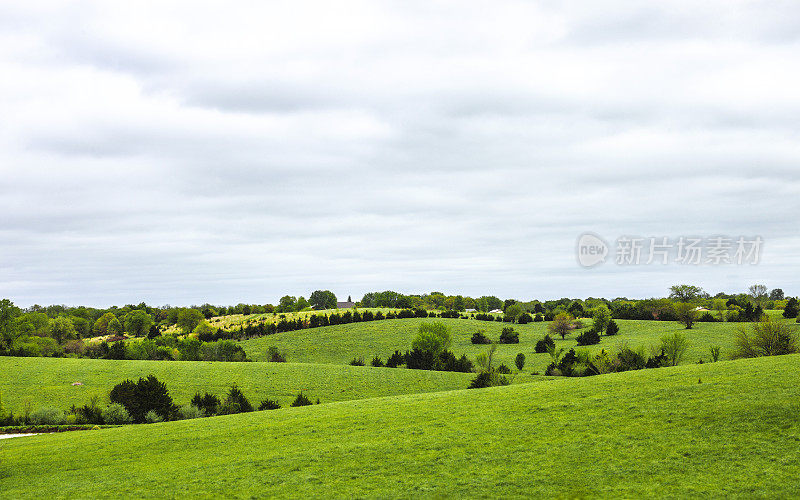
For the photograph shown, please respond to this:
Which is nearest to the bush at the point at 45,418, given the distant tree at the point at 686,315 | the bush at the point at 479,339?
the bush at the point at 479,339

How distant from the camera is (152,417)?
120 ft

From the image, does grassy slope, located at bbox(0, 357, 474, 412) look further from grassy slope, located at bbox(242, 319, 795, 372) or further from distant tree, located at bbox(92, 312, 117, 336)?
distant tree, located at bbox(92, 312, 117, 336)

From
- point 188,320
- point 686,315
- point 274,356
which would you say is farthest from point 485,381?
point 188,320

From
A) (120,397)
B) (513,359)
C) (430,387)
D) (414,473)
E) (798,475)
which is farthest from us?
(513,359)

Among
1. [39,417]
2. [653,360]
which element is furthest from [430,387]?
[39,417]

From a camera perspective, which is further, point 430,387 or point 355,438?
point 430,387

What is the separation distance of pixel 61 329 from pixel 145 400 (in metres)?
121

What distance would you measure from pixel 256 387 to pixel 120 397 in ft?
45.4

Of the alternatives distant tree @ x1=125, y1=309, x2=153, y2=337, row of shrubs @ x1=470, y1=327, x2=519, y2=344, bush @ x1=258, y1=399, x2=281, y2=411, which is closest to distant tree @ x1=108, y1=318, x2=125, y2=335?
distant tree @ x1=125, y1=309, x2=153, y2=337

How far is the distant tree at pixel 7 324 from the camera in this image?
86.9 meters

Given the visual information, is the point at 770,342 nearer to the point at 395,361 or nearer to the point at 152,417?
the point at 395,361

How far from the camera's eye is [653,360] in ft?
177

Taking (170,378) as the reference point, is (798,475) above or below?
above

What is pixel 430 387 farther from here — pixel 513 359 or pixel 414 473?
pixel 414 473
